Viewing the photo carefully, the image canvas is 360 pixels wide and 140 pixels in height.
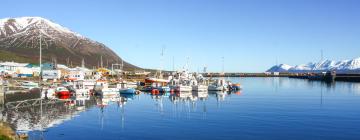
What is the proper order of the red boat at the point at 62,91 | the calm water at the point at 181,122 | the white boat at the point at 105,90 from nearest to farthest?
the calm water at the point at 181,122 → the red boat at the point at 62,91 → the white boat at the point at 105,90

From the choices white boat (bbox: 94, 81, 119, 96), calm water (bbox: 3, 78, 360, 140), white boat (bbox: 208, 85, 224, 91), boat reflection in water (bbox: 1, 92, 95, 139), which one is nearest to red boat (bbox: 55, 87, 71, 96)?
white boat (bbox: 94, 81, 119, 96)

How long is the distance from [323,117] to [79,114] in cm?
3362

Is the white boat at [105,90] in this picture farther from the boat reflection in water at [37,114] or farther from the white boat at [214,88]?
the white boat at [214,88]

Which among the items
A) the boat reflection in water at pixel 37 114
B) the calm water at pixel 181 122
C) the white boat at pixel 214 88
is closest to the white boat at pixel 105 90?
the boat reflection in water at pixel 37 114

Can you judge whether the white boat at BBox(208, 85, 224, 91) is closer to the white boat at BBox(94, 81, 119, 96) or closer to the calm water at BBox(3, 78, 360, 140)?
the white boat at BBox(94, 81, 119, 96)

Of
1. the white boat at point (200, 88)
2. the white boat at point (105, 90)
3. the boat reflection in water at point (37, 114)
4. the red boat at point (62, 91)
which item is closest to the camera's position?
the boat reflection in water at point (37, 114)

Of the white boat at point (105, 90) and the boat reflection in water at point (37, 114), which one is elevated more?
the white boat at point (105, 90)

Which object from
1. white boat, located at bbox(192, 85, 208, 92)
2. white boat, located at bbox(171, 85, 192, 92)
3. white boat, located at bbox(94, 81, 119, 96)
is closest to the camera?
white boat, located at bbox(94, 81, 119, 96)

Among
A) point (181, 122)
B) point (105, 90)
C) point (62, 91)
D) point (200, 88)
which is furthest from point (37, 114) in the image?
point (200, 88)

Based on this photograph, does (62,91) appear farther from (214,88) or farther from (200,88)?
(214,88)

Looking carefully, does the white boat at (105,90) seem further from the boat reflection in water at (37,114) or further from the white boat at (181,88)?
the boat reflection in water at (37,114)

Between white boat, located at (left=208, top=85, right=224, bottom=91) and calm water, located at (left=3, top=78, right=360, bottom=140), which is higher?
white boat, located at (left=208, top=85, right=224, bottom=91)

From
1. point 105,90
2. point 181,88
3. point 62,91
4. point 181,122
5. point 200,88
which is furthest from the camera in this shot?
point 200,88

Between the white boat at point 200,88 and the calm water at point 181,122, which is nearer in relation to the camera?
the calm water at point 181,122
